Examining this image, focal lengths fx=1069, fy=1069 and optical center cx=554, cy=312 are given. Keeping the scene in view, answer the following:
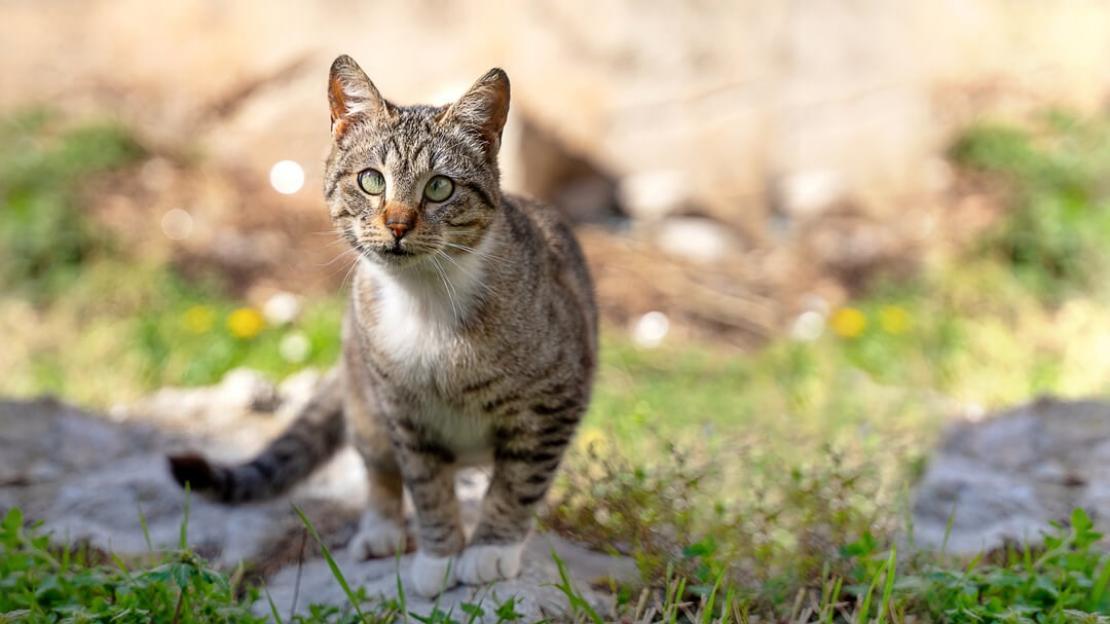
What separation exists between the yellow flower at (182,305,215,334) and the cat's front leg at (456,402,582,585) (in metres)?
3.13

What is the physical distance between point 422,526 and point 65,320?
3.50 meters

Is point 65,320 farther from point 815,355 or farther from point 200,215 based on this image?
point 815,355

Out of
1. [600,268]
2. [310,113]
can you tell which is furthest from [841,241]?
[310,113]

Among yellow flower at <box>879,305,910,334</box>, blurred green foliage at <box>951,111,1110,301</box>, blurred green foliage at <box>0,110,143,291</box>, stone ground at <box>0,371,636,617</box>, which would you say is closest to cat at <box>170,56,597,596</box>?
stone ground at <box>0,371,636,617</box>

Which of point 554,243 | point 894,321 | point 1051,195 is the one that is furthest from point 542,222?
point 1051,195

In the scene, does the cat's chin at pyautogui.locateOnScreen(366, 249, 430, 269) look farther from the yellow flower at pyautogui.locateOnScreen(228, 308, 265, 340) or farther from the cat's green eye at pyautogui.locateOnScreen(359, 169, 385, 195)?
the yellow flower at pyautogui.locateOnScreen(228, 308, 265, 340)

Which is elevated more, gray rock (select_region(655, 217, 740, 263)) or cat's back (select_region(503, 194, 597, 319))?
cat's back (select_region(503, 194, 597, 319))

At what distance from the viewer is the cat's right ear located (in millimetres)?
2631

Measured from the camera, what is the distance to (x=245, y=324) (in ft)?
17.6

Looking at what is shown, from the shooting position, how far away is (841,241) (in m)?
7.11

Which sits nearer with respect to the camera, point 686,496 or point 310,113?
point 686,496

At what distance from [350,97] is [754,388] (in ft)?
9.92

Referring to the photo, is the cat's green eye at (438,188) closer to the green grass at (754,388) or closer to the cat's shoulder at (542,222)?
the cat's shoulder at (542,222)

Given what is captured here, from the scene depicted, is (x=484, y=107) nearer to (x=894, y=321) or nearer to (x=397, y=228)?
(x=397, y=228)
